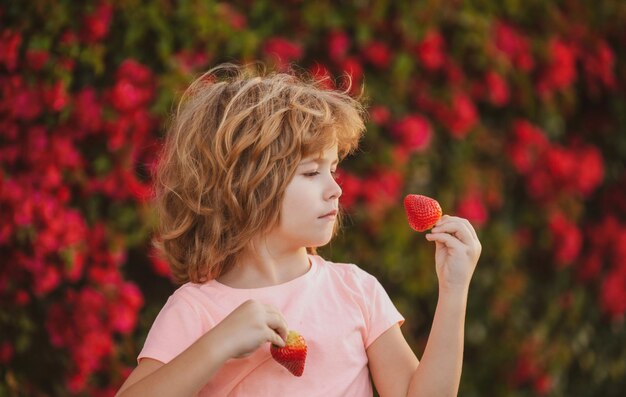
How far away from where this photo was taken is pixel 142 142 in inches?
126

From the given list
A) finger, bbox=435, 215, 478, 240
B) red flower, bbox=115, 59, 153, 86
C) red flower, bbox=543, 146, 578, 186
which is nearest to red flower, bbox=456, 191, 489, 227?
red flower, bbox=543, 146, 578, 186

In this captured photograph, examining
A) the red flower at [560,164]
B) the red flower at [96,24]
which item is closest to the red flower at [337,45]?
the red flower at [96,24]

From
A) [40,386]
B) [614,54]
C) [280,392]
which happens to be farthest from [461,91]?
[280,392]

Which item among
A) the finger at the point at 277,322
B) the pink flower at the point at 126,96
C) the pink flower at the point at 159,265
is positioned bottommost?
the pink flower at the point at 159,265

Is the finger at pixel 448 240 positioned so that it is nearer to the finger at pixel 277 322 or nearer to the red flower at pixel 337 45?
the finger at pixel 277 322

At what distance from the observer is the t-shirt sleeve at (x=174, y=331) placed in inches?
76.9

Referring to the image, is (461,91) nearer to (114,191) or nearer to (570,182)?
(570,182)

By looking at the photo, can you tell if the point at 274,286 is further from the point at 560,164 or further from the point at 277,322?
the point at 560,164

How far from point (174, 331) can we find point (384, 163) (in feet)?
6.08

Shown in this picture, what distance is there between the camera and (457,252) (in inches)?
75.6

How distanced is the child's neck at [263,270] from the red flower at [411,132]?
1.73 m

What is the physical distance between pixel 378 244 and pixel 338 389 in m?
1.77

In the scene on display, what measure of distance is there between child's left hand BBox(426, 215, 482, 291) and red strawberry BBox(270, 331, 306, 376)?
0.31 meters

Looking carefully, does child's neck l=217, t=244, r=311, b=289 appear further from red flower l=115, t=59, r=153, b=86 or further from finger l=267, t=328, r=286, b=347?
red flower l=115, t=59, r=153, b=86
